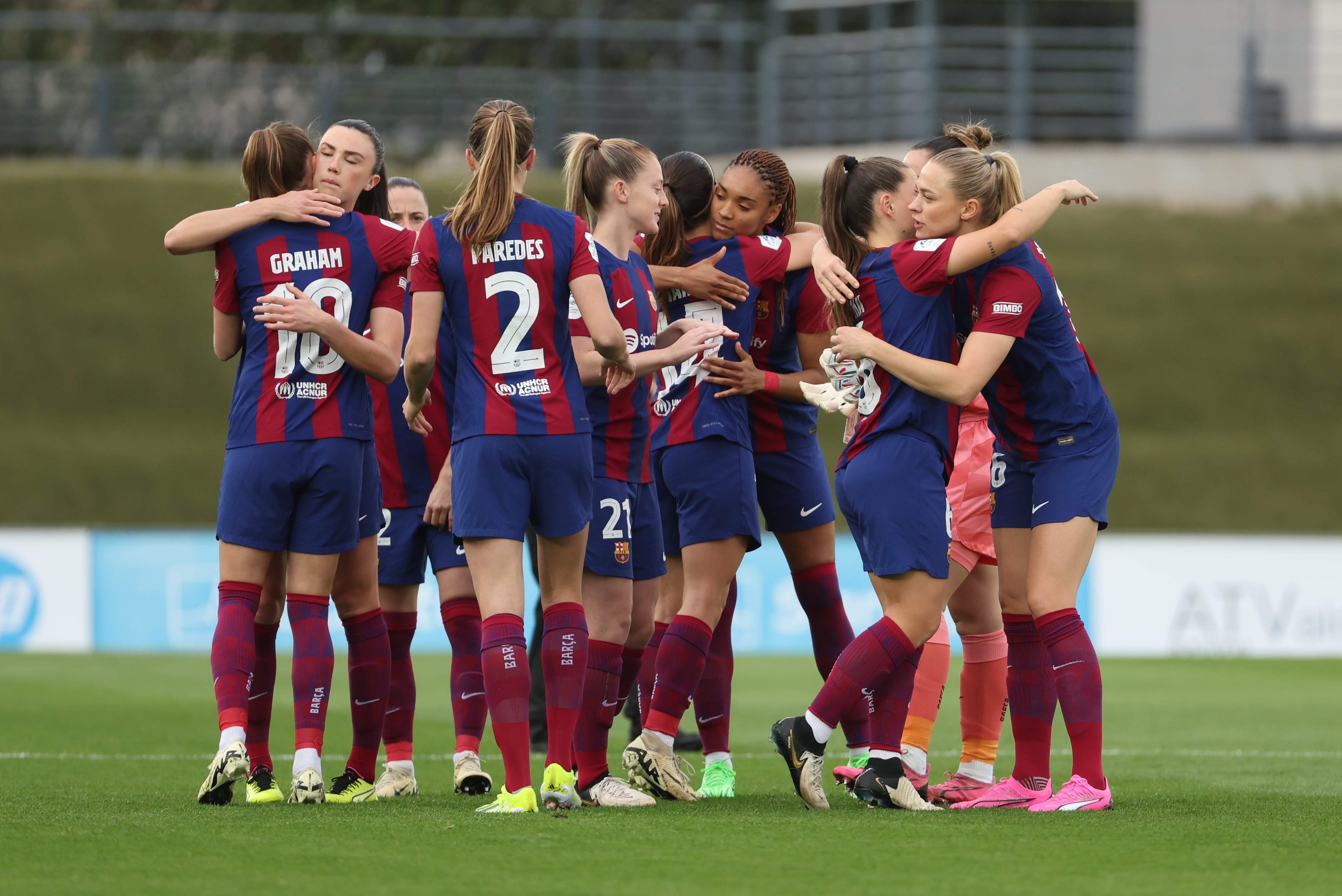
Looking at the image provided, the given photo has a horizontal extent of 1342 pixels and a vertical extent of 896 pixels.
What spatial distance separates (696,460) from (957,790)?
1.43 m

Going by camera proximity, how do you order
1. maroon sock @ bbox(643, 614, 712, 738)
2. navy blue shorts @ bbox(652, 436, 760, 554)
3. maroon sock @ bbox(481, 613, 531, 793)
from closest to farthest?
maroon sock @ bbox(481, 613, 531, 793)
maroon sock @ bbox(643, 614, 712, 738)
navy blue shorts @ bbox(652, 436, 760, 554)

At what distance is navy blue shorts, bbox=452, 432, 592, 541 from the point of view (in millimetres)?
4457

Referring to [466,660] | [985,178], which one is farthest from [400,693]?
[985,178]

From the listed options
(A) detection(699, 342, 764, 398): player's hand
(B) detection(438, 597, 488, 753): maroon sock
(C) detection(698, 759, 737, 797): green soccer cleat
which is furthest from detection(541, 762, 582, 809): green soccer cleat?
(A) detection(699, 342, 764, 398): player's hand

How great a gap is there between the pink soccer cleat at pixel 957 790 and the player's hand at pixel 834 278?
168 centimetres

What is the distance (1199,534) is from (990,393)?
1088cm

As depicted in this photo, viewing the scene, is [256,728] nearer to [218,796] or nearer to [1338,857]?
[218,796]

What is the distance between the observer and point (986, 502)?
5.48 meters

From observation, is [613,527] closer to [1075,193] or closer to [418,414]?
[418,414]

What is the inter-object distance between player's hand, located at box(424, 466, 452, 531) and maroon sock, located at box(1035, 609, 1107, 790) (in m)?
2.12

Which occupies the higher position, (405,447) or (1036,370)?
(1036,370)

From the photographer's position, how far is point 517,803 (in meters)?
4.41

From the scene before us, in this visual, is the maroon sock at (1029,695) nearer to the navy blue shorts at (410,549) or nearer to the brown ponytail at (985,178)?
the brown ponytail at (985,178)

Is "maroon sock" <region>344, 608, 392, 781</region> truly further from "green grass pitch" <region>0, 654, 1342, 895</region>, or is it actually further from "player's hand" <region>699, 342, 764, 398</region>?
"player's hand" <region>699, 342, 764, 398</region>
